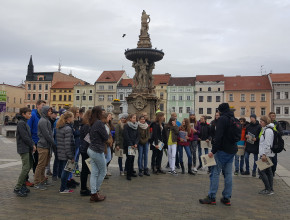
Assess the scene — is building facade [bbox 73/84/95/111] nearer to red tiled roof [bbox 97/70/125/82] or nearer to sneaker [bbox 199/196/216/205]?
red tiled roof [bbox 97/70/125/82]

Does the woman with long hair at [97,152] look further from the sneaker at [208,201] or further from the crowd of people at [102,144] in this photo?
the sneaker at [208,201]

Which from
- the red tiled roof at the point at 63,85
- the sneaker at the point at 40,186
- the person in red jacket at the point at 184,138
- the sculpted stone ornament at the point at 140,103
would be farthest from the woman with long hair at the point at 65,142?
the red tiled roof at the point at 63,85

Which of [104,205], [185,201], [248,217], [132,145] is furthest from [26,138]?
[248,217]

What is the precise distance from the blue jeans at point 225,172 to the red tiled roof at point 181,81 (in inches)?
2375

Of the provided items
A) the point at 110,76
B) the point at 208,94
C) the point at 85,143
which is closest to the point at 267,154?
A: the point at 85,143

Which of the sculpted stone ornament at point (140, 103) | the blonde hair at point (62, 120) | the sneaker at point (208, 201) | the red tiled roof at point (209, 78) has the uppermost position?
the red tiled roof at point (209, 78)

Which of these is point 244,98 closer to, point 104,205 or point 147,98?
point 147,98

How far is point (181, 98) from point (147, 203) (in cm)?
6034

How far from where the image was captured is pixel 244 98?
2429 inches

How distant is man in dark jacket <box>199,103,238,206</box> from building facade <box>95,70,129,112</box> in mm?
62351

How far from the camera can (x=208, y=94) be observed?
208 feet

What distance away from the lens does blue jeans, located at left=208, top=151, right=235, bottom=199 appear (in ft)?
19.0

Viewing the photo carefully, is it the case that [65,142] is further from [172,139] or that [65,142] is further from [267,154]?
[267,154]

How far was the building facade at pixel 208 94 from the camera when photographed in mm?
62844
